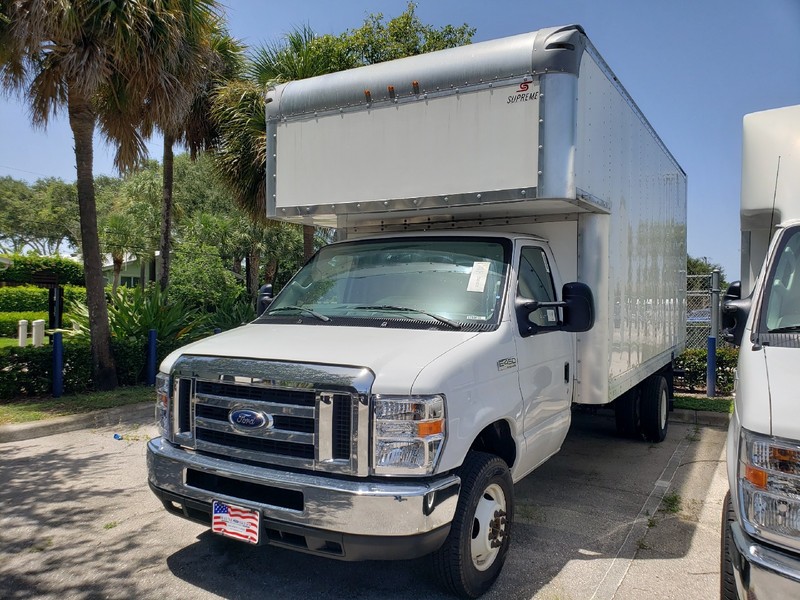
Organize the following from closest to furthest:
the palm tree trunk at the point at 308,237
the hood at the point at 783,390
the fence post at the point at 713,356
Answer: the hood at the point at 783,390 → the fence post at the point at 713,356 → the palm tree trunk at the point at 308,237

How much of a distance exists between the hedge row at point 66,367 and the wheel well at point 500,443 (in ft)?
25.1

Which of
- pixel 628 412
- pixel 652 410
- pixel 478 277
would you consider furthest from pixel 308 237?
pixel 478 277

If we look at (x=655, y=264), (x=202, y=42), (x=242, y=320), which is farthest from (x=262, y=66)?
(x=655, y=264)

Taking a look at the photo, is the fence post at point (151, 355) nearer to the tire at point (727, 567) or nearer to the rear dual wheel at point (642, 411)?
the rear dual wheel at point (642, 411)

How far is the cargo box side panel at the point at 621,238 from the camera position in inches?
195

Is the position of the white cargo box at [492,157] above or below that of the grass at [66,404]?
above

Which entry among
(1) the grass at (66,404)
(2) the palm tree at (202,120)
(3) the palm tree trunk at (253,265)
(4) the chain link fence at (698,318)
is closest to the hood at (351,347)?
(1) the grass at (66,404)

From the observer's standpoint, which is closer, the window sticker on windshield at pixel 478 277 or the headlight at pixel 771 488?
the headlight at pixel 771 488

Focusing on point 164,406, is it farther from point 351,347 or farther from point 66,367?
point 66,367

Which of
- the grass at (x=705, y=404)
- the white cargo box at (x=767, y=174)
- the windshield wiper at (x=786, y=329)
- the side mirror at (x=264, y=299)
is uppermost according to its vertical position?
the white cargo box at (x=767, y=174)

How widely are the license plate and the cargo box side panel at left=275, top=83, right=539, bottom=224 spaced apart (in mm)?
2623

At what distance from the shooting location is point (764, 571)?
2484 millimetres

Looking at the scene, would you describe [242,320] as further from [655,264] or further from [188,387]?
[188,387]

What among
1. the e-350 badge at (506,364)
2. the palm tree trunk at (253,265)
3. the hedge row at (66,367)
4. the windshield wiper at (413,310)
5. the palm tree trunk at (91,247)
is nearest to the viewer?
the e-350 badge at (506,364)
